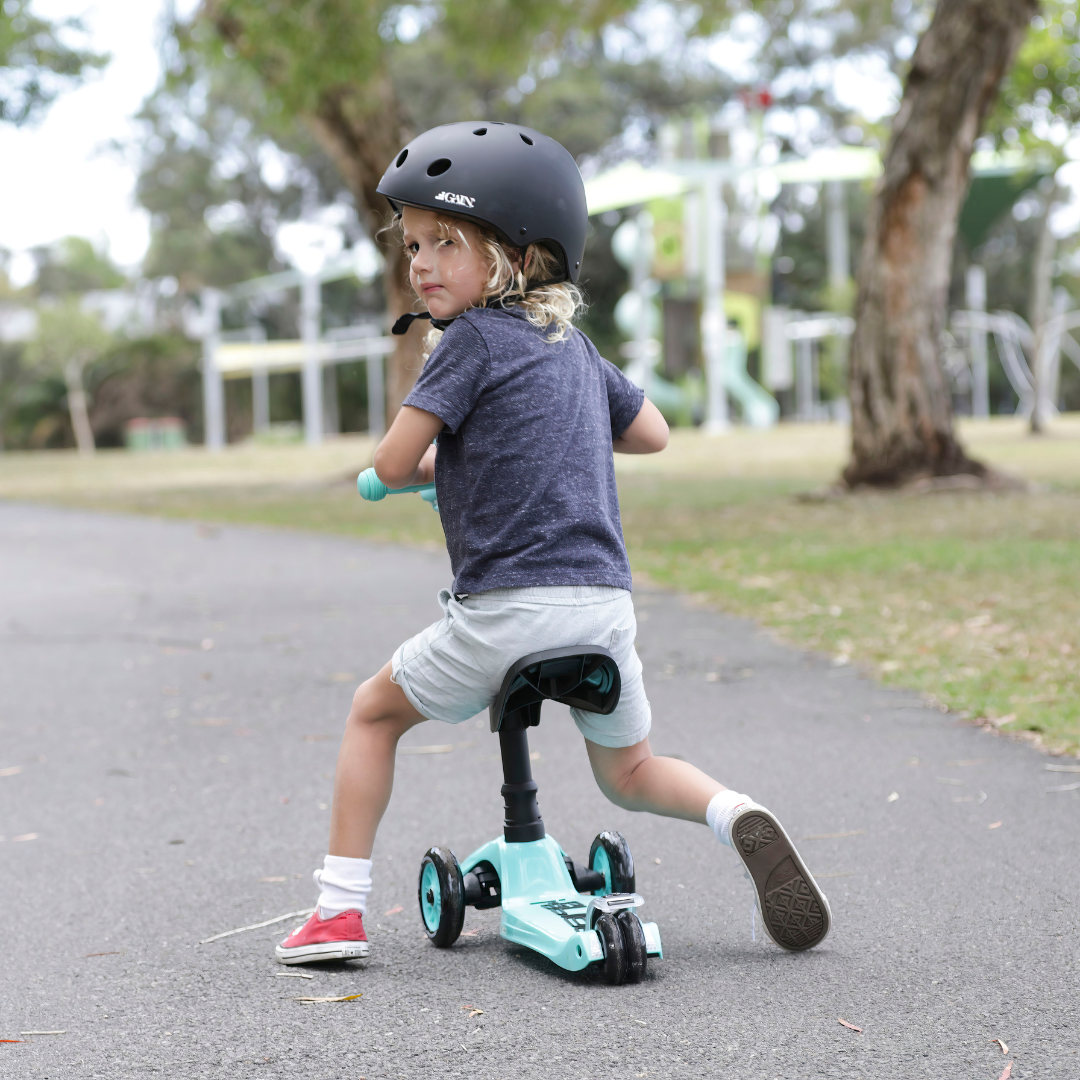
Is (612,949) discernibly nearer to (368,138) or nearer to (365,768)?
(365,768)

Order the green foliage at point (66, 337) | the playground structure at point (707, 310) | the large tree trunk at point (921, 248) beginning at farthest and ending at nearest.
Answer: the green foliage at point (66, 337)
the playground structure at point (707, 310)
the large tree trunk at point (921, 248)

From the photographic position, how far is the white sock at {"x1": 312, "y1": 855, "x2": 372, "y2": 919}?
2861mm

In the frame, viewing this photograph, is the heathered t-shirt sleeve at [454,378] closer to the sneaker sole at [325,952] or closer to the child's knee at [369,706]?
the child's knee at [369,706]

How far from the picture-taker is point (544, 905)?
114 inches

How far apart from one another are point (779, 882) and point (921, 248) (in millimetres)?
11290

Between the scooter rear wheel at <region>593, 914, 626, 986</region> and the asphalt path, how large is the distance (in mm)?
38

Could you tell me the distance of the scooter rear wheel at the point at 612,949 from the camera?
2.64m

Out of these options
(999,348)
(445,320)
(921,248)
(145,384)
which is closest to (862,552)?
(921,248)

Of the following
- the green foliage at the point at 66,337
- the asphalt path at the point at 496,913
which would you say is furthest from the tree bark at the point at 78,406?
the asphalt path at the point at 496,913

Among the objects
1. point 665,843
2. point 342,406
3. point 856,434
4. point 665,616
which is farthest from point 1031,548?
point 342,406

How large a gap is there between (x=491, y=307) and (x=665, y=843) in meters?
1.60

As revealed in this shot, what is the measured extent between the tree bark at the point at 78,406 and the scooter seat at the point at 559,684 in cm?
4016

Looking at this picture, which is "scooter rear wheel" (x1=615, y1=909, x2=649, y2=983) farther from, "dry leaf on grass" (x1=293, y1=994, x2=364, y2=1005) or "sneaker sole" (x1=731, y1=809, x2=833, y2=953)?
"dry leaf on grass" (x1=293, y1=994, x2=364, y2=1005)

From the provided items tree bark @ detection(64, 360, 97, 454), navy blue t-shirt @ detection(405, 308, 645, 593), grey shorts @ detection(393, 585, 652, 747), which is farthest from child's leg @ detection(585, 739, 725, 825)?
tree bark @ detection(64, 360, 97, 454)
